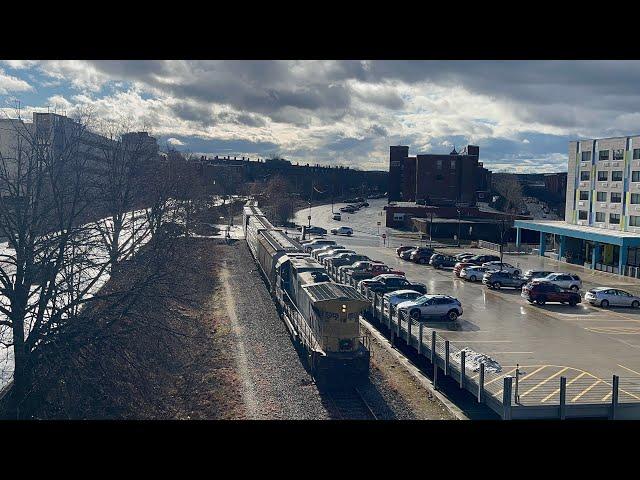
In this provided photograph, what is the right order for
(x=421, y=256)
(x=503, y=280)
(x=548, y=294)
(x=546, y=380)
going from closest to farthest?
1. (x=546, y=380)
2. (x=548, y=294)
3. (x=503, y=280)
4. (x=421, y=256)

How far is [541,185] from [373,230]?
3570cm

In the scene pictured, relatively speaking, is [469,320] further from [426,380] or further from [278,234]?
[278,234]

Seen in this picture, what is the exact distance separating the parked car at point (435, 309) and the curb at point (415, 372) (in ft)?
3.13

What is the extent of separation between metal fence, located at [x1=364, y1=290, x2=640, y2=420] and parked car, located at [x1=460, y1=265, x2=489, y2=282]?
10674 mm

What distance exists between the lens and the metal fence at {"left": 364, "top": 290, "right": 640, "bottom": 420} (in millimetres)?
8414

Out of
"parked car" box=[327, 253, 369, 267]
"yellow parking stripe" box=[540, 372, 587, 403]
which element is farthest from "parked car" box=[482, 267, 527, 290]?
"yellow parking stripe" box=[540, 372, 587, 403]

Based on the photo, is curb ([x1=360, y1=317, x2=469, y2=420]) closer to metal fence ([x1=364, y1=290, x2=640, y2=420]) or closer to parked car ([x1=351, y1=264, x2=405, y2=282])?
metal fence ([x1=364, y1=290, x2=640, y2=420])

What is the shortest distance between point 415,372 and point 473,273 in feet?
36.1

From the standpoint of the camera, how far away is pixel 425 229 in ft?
131

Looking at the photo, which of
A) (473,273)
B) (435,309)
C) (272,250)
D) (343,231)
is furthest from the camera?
(343,231)

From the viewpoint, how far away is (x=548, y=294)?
17641 millimetres

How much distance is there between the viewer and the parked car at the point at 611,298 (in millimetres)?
17953

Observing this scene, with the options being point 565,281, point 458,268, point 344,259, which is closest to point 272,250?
point 344,259

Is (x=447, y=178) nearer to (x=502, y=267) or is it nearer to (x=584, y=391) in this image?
(x=502, y=267)
